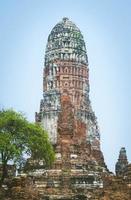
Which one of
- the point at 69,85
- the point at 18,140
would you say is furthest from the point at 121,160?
the point at 18,140

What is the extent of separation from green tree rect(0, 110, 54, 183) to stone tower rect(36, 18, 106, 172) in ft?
74.6

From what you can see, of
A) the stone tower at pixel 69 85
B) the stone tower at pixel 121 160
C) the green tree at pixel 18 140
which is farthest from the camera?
the stone tower at pixel 69 85

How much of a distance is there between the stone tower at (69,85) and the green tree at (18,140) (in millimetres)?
22737

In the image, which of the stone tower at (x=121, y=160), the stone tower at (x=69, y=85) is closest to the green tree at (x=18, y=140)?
the stone tower at (x=69, y=85)

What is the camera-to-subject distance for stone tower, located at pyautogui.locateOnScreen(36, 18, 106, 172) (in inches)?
2645

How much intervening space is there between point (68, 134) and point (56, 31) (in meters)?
25.7

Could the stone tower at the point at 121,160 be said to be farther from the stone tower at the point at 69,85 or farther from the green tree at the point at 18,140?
the green tree at the point at 18,140

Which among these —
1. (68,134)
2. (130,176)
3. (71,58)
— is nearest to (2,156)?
(130,176)

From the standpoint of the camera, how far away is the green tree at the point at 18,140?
35781mm

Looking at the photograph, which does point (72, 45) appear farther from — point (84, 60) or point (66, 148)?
point (66, 148)

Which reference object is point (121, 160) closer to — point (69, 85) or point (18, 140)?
point (69, 85)

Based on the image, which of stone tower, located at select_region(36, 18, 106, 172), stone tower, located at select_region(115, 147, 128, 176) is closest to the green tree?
stone tower, located at select_region(36, 18, 106, 172)

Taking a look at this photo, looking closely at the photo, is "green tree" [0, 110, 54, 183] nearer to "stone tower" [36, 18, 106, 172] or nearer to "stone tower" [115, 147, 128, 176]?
"stone tower" [36, 18, 106, 172]

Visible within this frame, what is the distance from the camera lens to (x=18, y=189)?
32938 millimetres
